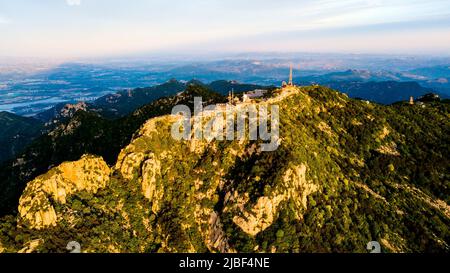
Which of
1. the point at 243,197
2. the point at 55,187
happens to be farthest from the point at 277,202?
the point at 55,187

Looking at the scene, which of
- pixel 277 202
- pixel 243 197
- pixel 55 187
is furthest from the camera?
pixel 243 197

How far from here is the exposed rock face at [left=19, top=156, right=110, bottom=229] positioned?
56594 millimetres

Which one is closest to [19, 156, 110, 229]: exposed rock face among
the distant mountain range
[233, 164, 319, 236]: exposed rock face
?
the distant mountain range

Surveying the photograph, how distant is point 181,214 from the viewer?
223ft

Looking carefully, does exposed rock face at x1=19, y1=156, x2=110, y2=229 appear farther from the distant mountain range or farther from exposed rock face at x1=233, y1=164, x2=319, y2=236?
exposed rock face at x1=233, y1=164, x2=319, y2=236

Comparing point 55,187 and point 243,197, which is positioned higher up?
point 55,187

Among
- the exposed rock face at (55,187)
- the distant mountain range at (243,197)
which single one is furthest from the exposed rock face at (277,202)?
the exposed rock face at (55,187)

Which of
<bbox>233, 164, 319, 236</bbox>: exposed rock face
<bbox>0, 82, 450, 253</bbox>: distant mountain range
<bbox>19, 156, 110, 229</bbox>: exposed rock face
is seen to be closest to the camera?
<bbox>19, 156, 110, 229</bbox>: exposed rock face

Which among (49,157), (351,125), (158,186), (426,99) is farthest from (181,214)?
(426,99)

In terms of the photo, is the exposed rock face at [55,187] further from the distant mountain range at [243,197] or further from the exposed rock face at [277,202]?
the exposed rock face at [277,202]

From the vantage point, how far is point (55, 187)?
6122 centimetres

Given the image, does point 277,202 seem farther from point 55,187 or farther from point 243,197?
point 55,187

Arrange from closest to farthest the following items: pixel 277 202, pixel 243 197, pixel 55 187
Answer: pixel 55 187, pixel 277 202, pixel 243 197

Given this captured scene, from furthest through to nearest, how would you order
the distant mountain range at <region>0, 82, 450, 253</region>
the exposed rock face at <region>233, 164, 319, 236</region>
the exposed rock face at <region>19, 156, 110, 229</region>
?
the exposed rock face at <region>233, 164, 319, 236</region>, the distant mountain range at <region>0, 82, 450, 253</region>, the exposed rock face at <region>19, 156, 110, 229</region>
